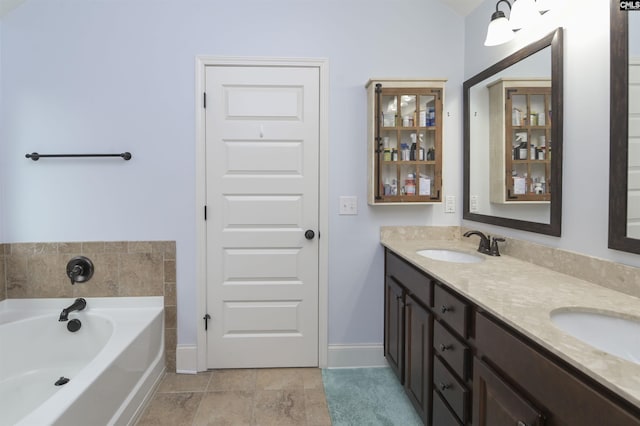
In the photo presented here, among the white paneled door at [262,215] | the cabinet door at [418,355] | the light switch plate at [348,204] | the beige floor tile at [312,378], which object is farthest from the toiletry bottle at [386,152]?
the beige floor tile at [312,378]

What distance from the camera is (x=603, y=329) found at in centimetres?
101

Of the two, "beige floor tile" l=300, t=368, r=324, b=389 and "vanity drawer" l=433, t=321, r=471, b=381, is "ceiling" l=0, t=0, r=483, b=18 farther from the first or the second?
"beige floor tile" l=300, t=368, r=324, b=389

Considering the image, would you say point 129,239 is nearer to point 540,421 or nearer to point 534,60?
point 540,421

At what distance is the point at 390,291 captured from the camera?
2.17 meters

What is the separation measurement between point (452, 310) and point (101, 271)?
2240 mm

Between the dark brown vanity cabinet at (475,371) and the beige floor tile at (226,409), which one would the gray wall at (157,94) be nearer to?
the beige floor tile at (226,409)

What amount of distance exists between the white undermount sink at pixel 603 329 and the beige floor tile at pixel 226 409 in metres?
1.60

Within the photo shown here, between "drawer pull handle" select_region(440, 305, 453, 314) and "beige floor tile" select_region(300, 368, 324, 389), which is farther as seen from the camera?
"beige floor tile" select_region(300, 368, 324, 389)

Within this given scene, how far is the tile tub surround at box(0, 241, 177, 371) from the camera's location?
86.4 inches

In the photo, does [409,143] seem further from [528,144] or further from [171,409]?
[171,409]

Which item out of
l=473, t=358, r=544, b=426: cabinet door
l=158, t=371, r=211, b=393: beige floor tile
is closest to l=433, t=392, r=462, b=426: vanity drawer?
l=473, t=358, r=544, b=426: cabinet door

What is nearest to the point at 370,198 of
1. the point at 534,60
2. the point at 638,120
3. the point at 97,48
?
the point at 534,60

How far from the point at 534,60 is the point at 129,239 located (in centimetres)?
267

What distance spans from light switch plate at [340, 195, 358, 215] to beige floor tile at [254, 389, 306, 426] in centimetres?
121
